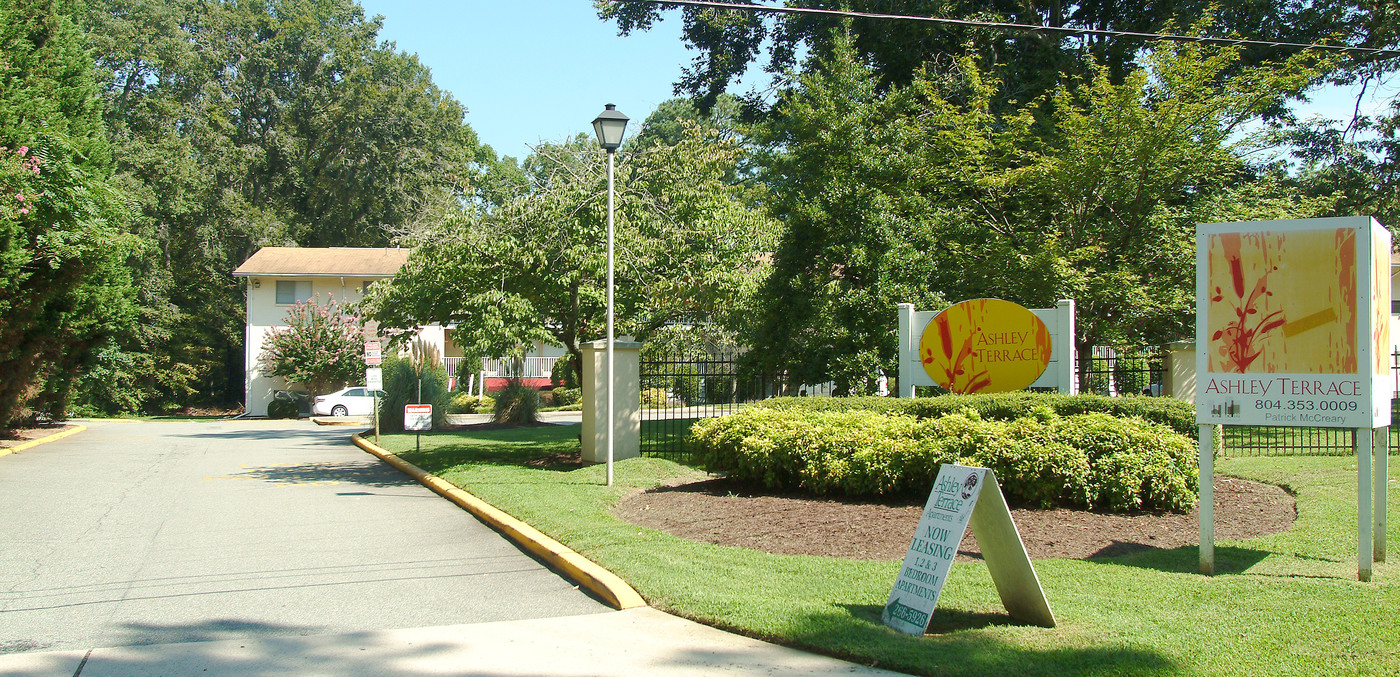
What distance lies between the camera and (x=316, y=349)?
3566 cm

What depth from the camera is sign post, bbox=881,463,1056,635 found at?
17.3 feet

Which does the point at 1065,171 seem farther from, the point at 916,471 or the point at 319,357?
the point at 319,357

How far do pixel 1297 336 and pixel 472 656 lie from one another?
19.8 feet

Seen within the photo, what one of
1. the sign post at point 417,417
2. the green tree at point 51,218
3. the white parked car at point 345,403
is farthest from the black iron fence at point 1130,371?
the white parked car at point 345,403

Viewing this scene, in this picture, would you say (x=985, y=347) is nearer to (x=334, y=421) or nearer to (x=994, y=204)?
(x=994, y=204)

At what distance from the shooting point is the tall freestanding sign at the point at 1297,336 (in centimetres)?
631

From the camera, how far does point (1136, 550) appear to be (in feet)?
24.1

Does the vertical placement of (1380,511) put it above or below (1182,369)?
below

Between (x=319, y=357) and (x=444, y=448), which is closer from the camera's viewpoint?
(x=444, y=448)

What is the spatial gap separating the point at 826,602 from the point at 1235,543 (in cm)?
371

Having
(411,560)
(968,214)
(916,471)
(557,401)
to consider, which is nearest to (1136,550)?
(916,471)

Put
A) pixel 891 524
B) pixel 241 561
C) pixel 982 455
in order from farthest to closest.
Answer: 1. pixel 982 455
2. pixel 891 524
3. pixel 241 561

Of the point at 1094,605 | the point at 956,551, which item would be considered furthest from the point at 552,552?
the point at 1094,605

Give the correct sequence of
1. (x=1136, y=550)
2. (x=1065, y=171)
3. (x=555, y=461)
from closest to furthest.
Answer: (x=1136, y=550), (x=1065, y=171), (x=555, y=461)
